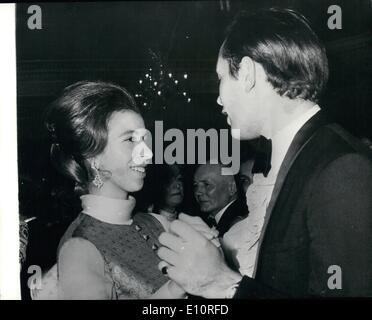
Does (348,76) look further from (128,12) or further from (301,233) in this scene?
(128,12)

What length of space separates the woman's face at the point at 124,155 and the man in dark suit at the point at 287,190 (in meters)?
0.29

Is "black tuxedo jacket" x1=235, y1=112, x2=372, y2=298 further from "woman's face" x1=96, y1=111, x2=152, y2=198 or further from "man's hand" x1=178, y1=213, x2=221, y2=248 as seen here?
"woman's face" x1=96, y1=111, x2=152, y2=198

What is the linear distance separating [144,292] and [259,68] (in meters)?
1.16

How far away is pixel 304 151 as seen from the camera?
2.89 metres

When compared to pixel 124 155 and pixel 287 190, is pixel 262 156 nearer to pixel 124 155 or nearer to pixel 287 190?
pixel 287 190

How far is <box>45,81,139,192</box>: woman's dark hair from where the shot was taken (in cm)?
297

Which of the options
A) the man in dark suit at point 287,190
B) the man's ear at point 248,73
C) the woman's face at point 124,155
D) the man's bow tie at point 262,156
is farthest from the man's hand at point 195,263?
the man's ear at point 248,73

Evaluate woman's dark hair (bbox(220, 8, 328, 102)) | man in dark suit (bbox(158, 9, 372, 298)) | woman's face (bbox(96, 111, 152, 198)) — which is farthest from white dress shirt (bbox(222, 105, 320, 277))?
woman's face (bbox(96, 111, 152, 198))

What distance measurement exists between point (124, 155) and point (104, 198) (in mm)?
220

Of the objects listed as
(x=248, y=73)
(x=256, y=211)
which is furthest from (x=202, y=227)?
(x=248, y=73)

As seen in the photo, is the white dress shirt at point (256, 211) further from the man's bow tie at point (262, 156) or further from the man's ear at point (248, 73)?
the man's ear at point (248, 73)

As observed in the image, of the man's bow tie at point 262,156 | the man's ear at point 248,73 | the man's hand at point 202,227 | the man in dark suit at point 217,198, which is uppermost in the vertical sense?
the man's ear at point 248,73

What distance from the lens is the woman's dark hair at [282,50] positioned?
292 cm

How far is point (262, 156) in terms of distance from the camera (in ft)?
9.75
